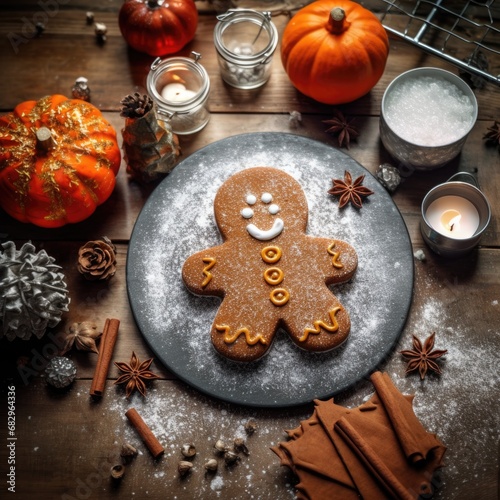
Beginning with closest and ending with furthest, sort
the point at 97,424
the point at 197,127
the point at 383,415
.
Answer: the point at 383,415 < the point at 97,424 < the point at 197,127

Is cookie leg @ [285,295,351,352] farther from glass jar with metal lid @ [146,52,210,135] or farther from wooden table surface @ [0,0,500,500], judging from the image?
glass jar with metal lid @ [146,52,210,135]

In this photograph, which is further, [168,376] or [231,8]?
[231,8]

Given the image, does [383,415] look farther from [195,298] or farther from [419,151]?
[419,151]

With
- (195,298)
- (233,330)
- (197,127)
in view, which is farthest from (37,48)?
(233,330)

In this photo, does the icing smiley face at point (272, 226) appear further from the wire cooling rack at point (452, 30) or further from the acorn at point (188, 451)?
the wire cooling rack at point (452, 30)

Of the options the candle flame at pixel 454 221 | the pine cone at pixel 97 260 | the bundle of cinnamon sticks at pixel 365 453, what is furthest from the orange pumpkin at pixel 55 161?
the candle flame at pixel 454 221

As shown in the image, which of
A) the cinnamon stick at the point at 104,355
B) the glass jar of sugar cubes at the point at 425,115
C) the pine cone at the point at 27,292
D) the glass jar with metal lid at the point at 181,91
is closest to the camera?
the pine cone at the point at 27,292

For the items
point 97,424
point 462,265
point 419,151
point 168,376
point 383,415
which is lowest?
point 97,424

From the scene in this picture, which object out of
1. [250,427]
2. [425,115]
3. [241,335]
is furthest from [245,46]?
[250,427]
